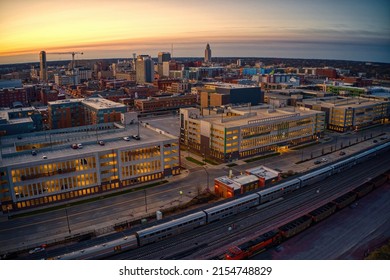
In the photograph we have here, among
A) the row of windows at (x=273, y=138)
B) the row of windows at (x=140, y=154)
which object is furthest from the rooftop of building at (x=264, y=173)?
the row of windows at (x=140, y=154)

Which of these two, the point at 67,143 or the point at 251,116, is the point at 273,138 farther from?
the point at 67,143

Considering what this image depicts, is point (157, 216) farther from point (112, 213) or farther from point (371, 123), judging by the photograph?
point (371, 123)

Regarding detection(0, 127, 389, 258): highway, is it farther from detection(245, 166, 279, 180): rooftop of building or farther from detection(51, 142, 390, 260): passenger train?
detection(51, 142, 390, 260): passenger train

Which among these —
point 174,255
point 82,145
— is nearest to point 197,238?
point 174,255

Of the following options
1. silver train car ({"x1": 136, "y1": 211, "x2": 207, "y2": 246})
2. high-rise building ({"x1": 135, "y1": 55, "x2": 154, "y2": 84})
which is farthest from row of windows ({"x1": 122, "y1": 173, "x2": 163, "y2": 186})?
high-rise building ({"x1": 135, "y1": 55, "x2": 154, "y2": 84})

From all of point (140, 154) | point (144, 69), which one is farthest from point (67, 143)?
point (144, 69)

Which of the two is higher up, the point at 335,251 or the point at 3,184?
the point at 3,184
